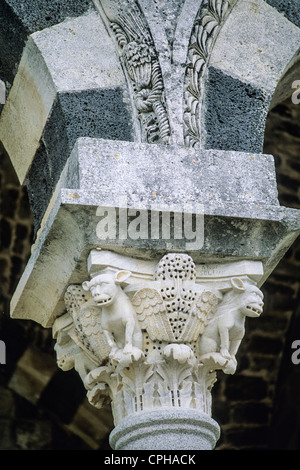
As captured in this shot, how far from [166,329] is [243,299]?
1.02ft

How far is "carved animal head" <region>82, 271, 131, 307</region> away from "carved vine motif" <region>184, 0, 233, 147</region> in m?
0.61

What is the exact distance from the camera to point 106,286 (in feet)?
11.7

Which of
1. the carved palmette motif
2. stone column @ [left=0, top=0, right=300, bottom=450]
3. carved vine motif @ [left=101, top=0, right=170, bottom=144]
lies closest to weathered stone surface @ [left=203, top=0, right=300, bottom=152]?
stone column @ [left=0, top=0, right=300, bottom=450]

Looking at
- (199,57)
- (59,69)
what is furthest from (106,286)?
(199,57)

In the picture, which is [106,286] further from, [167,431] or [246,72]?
[246,72]

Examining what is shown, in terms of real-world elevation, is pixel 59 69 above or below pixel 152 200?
above

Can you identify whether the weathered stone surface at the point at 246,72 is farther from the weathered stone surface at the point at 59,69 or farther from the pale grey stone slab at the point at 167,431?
the pale grey stone slab at the point at 167,431

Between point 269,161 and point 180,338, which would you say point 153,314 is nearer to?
point 180,338

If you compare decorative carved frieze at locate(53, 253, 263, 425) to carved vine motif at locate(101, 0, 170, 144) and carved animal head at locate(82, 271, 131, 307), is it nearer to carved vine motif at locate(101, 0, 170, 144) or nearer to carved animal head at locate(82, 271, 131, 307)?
carved animal head at locate(82, 271, 131, 307)

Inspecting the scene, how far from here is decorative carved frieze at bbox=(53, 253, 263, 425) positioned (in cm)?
353

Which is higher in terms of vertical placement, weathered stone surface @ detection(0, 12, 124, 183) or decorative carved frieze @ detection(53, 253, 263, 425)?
weathered stone surface @ detection(0, 12, 124, 183)

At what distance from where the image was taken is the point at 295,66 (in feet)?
14.5

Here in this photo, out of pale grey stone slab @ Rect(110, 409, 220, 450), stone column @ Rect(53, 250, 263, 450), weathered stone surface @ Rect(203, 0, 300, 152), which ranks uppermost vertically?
weathered stone surface @ Rect(203, 0, 300, 152)

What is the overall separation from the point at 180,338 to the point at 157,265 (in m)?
0.29
